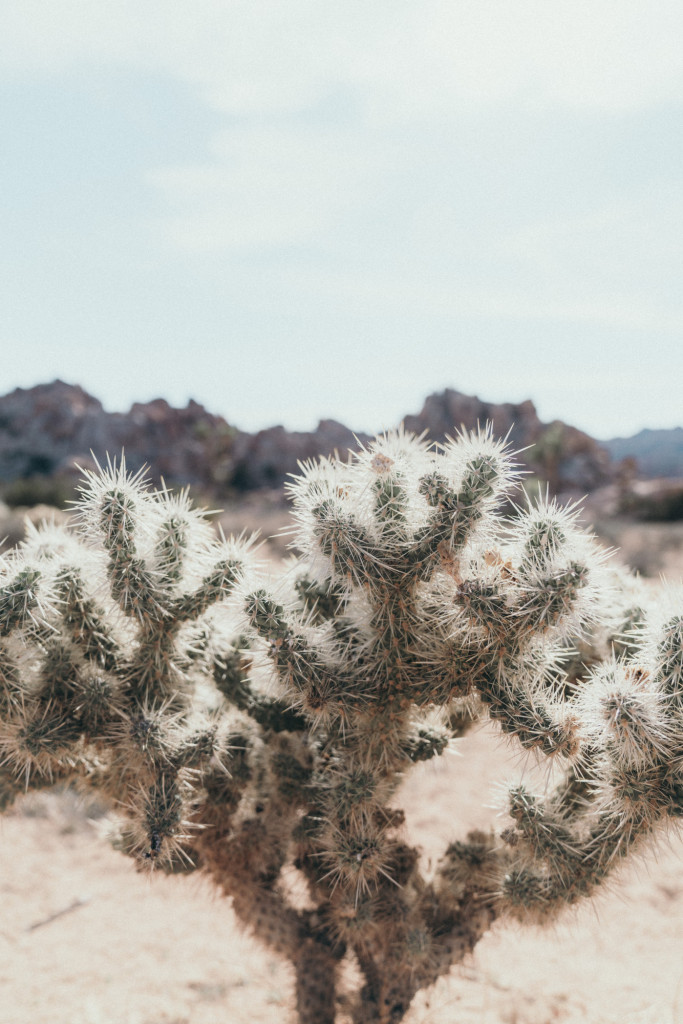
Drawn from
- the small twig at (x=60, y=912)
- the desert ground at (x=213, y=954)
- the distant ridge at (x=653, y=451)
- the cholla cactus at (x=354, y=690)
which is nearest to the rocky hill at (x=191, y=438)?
the distant ridge at (x=653, y=451)

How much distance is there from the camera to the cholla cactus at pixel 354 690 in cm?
228

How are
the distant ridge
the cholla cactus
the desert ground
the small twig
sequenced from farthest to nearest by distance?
the distant ridge → the small twig → the desert ground → the cholla cactus

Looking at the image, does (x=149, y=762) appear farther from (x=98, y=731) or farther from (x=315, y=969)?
(x=315, y=969)

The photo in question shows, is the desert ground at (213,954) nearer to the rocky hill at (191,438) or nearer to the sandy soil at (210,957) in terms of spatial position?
the sandy soil at (210,957)

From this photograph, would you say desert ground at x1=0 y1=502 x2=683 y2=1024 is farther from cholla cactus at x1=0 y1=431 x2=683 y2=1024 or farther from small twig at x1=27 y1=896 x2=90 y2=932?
cholla cactus at x1=0 y1=431 x2=683 y2=1024

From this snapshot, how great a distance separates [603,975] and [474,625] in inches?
152

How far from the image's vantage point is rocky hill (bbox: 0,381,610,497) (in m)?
46.7

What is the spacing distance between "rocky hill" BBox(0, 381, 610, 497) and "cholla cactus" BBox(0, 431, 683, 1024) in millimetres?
42128

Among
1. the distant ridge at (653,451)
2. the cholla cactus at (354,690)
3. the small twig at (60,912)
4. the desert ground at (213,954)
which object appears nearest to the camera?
the cholla cactus at (354,690)

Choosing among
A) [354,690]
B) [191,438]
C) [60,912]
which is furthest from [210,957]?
[191,438]

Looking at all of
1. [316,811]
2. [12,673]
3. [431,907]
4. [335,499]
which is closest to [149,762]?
[12,673]

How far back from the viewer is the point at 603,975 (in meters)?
4.69

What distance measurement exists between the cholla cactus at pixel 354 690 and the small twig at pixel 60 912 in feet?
9.96

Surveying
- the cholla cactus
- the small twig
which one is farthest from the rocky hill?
the cholla cactus
